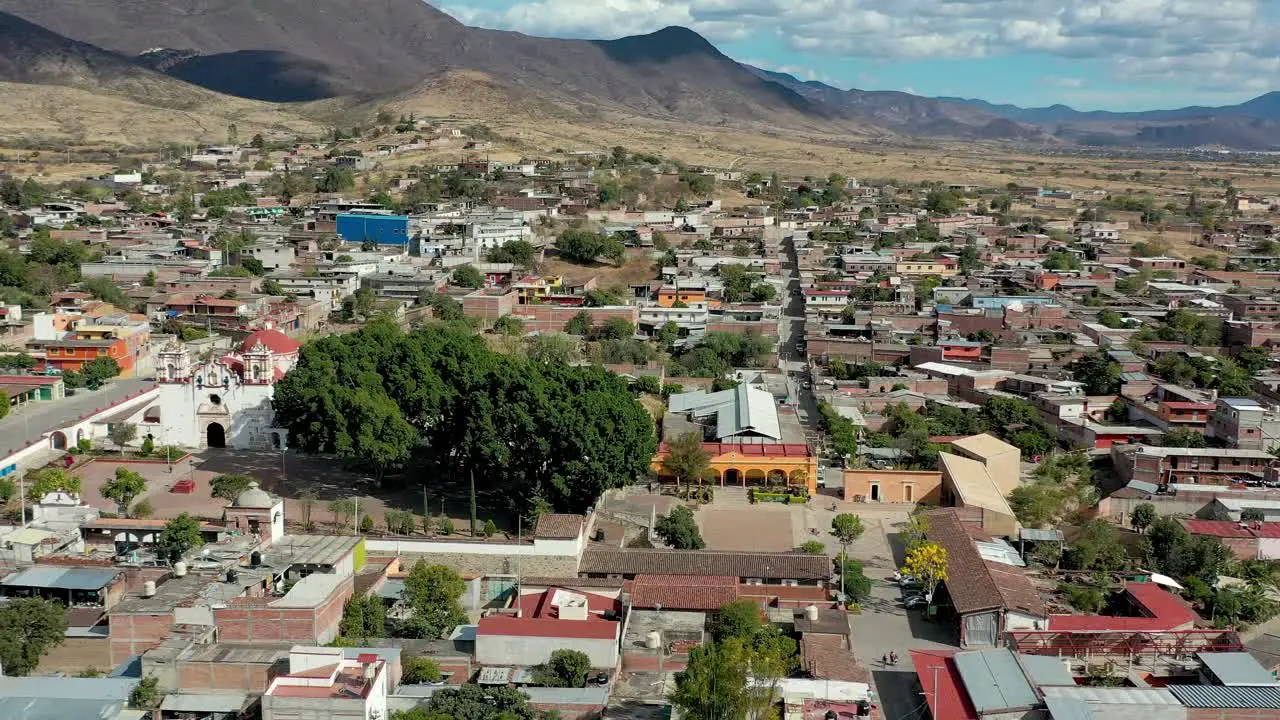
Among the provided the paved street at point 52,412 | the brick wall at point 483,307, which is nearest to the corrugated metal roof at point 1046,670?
the paved street at point 52,412

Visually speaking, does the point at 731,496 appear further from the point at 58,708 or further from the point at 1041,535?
the point at 58,708

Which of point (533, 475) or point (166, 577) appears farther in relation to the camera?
point (533, 475)

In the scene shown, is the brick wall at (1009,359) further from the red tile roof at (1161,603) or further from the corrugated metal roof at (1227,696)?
the corrugated metal roof at (1227,696)

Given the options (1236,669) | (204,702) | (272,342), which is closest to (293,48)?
(272,342)

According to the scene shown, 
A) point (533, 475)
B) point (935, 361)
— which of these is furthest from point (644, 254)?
point (533, 475)

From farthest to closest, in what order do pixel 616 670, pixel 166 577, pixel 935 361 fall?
pixel 935 361 < pixel 166 577 < pixel 616 670

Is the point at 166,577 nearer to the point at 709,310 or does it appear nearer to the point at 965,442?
the point at 965,442
